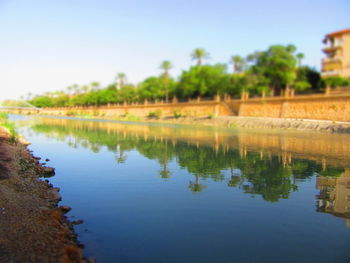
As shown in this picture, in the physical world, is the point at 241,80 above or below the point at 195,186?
above

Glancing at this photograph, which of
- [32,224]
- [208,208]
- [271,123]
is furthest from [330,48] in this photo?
[32,224]

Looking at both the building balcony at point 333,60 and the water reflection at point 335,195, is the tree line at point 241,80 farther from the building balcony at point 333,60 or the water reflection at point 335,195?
the water reflection at point 335,195

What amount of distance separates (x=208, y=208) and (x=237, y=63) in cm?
6568

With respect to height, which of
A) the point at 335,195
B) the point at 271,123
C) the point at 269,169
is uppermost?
the point at 271,123

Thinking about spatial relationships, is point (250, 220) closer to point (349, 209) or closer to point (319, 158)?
point (349, 209)

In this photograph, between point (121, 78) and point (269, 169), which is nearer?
point (269, 169)

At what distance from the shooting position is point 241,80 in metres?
59.3

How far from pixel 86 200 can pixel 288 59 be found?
50115mm

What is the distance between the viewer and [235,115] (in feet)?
189

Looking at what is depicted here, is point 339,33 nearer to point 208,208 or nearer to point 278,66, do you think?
point 278,66

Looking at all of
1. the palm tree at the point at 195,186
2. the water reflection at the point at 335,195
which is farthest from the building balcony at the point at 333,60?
the palm tree at the point at 195,186

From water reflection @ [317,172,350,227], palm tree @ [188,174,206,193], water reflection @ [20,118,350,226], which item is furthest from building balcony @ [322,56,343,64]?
palm tree @ [188,174,206,193]

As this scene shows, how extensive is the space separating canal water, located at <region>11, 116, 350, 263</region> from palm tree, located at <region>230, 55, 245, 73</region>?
5573 cm

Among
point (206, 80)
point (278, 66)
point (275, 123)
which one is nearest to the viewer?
point (275, 123)
